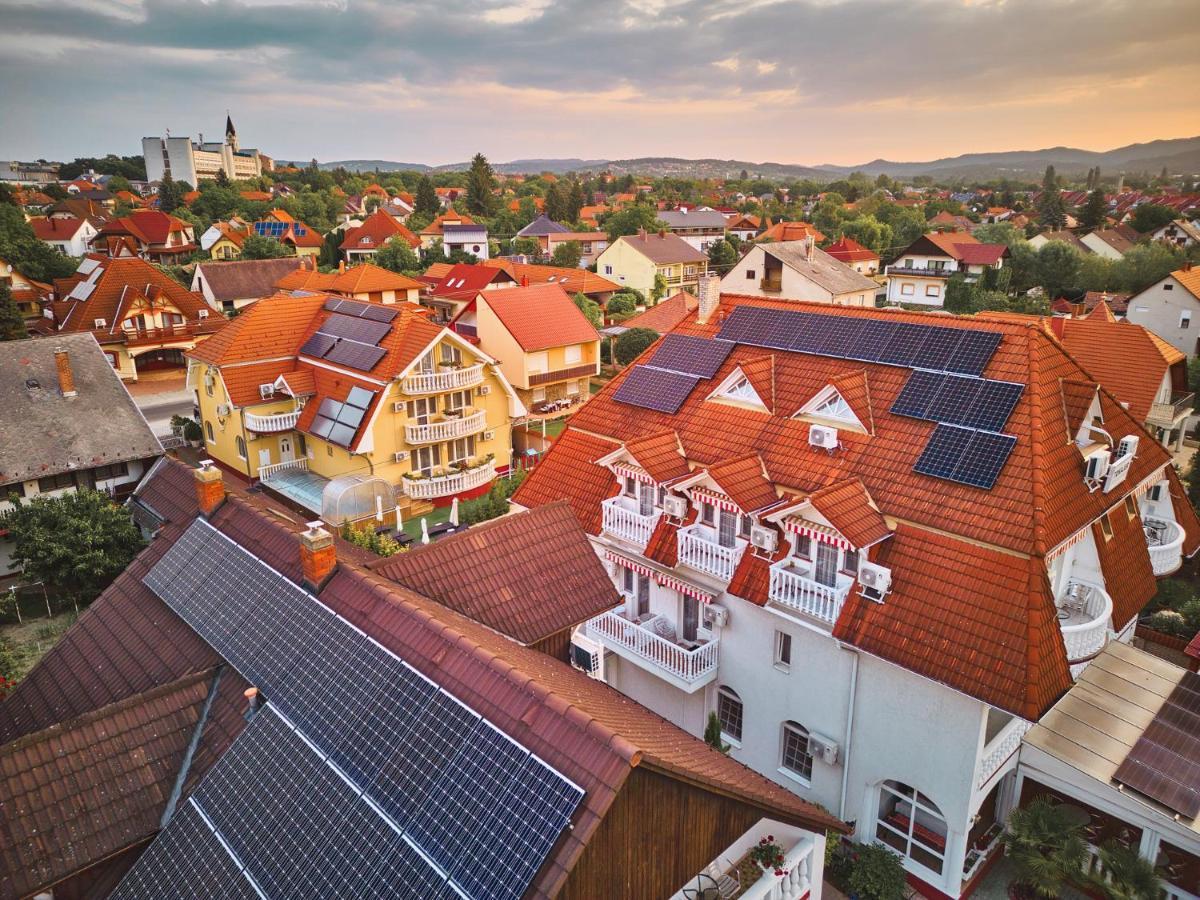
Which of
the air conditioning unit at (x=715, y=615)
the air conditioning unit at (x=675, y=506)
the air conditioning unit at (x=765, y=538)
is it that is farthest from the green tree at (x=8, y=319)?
the air conditioning unit at (x=765, y=538)

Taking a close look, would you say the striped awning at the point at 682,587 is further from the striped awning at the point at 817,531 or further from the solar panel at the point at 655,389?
the solar panel at the point at 655,389

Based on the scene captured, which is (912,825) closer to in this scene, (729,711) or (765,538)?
(729,711)

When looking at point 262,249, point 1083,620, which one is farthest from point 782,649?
point 262,249

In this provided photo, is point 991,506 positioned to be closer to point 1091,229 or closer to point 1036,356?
point 1036,356

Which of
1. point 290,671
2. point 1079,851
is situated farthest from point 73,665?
point 1079,851

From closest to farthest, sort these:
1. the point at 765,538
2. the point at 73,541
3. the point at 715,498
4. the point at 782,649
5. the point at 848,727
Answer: the point at 848,727, the point at 765,538, the point at 782,649, the point at 715,498, the point at 73,541

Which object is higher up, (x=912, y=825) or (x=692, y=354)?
(x=692, y=354)

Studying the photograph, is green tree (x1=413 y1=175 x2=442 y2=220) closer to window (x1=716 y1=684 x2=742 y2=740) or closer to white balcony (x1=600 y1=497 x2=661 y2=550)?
white balcony (x1=600 y1=497 x2=661 y2=550)
